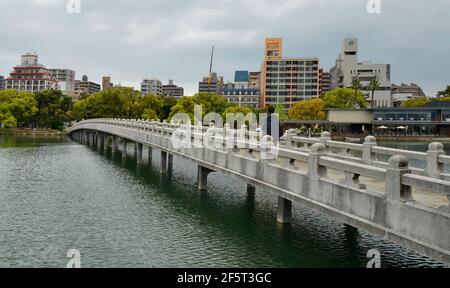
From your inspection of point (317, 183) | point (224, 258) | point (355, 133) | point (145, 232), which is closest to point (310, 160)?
point (317, 183)

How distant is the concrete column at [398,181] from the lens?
387 inches

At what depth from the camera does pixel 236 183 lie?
28844 mm

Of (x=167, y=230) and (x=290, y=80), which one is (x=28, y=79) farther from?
(x=167, y=230)

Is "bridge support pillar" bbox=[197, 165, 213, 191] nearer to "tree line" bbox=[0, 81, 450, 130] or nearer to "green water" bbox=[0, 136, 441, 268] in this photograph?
"green water" bbox=[0, 136, 441, 268]

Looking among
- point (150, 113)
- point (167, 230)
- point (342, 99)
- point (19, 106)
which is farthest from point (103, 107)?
point (167, 230)

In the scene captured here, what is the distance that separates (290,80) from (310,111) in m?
44.7

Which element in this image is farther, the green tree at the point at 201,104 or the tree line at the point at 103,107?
the tree line at the point at 103,107

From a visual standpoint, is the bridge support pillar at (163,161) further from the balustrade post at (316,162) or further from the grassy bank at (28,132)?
the grassy bank at (28,132)

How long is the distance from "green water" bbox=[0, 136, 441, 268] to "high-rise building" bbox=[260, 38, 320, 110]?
125668mm

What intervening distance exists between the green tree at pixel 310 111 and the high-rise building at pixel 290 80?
4016 centimetres

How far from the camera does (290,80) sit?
151500mm

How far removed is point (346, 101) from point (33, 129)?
74993 millimetres

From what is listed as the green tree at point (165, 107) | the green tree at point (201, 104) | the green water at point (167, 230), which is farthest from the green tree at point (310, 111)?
the green water at point (167, 230)
